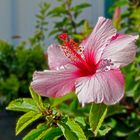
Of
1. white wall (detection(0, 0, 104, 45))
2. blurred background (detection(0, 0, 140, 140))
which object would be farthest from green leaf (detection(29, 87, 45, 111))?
white wall (detection(0, 0, 104, 45))

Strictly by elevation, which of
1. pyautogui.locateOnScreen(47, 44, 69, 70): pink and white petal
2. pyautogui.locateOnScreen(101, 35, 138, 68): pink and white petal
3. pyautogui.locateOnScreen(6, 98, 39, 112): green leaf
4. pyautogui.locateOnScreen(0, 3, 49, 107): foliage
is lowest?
pyautogui.locateOnScreen(0, 3, 49, 107): foliage

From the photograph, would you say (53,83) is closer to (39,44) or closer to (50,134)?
(50,134)

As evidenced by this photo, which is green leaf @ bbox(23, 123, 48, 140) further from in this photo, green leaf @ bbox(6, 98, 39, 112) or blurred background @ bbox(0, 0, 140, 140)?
blurred background @ bbox(0, 0, 140, 140)

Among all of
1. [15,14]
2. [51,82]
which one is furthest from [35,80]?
[15,14]

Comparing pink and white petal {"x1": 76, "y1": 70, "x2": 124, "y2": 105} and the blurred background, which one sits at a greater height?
pink and white petal {"x1": 76, "y1": 70, "x2": 124, "y2": 105}

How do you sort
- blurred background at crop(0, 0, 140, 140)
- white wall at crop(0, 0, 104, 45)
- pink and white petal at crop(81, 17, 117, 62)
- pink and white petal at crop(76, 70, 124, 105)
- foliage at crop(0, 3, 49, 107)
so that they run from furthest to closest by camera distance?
white wall at crop(0, 0, 104, 45)
foliage at crop(0, 3, 49, 107)
blurred background at crop(0, 0, 140, 140)
pink and white petal at crop(81, 17, 117, 62)
pink and white petal at crop(76, 70, 124, 105)

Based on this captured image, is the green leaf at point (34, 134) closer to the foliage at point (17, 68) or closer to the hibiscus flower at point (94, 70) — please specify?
the hibiscus flower at point (94, 70)

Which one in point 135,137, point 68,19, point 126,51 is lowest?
point 135,137

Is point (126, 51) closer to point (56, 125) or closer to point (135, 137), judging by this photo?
point (56, 125)
